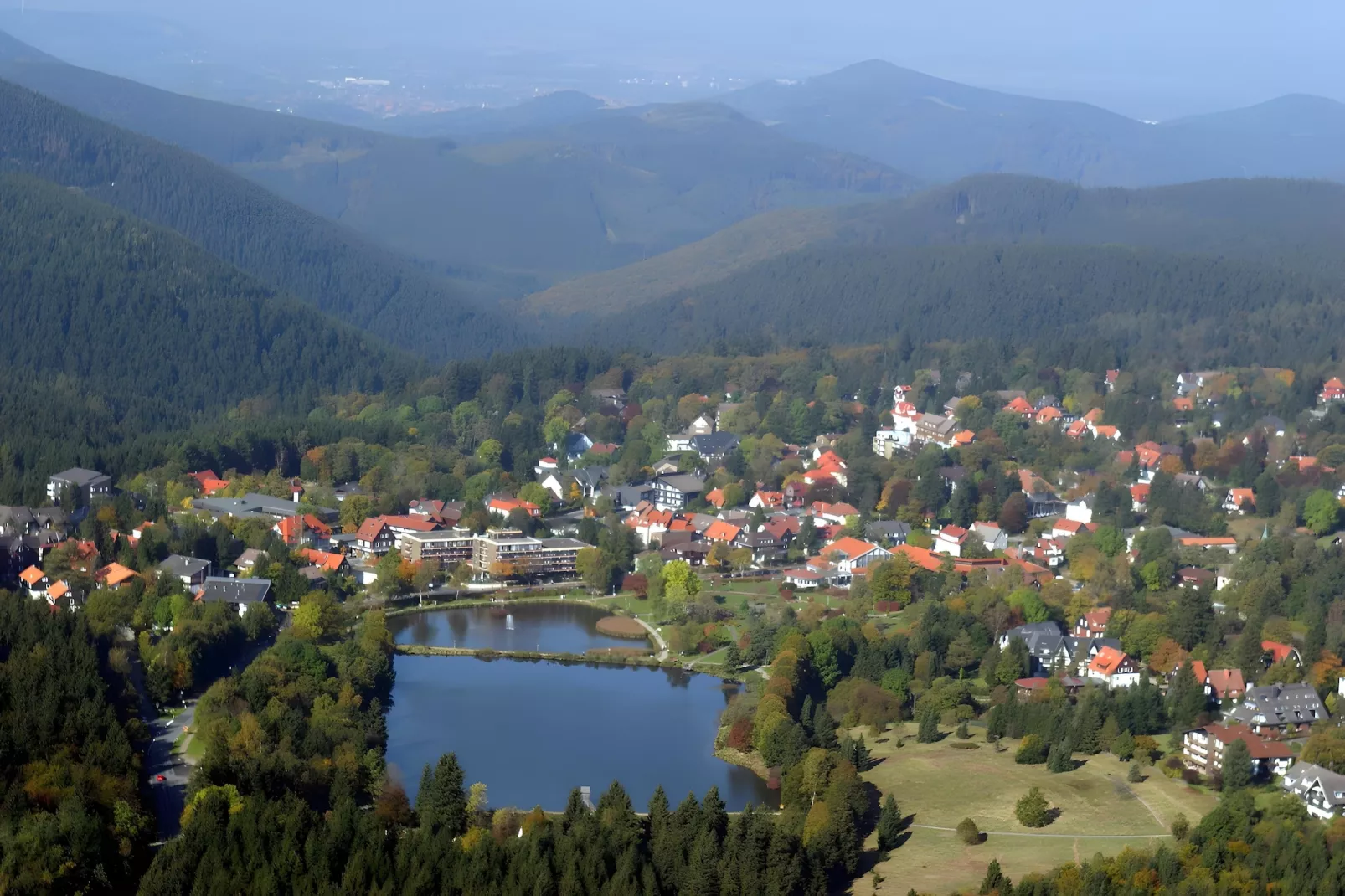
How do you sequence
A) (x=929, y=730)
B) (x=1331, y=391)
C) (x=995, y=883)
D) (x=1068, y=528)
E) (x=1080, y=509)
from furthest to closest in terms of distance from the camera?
1. (x=1331, y=391)
2. (x=1080, y=509)
3. (x=1068, y=528)
4. (x=929, y=730)
5. (x=995, y=883)

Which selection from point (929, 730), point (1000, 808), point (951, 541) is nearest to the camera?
point (1000, 808)

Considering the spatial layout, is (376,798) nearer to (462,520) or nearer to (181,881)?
(181,881)

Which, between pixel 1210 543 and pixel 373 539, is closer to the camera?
pixel 373 539

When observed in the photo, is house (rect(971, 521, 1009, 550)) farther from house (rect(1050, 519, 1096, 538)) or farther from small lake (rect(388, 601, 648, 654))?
small lake (rect(388, 601, 648, 654))

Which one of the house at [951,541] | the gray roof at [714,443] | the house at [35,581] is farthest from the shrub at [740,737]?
the gray roof at [714,443]

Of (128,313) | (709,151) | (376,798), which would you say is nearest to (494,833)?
(376,798)

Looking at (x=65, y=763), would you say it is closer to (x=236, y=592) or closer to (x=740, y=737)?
(x=740, y=737)

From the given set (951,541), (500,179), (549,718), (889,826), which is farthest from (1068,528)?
(500,179)

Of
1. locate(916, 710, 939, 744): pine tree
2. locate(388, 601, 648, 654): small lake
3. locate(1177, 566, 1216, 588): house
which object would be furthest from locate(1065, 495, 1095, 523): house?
locate(916, 710, 939, 744): pine tree

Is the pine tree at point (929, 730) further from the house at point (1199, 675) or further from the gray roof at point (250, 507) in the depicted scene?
the gray roof at point (250, 507)
